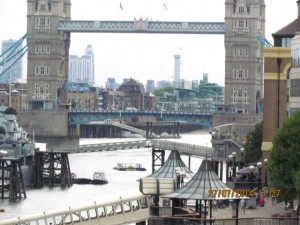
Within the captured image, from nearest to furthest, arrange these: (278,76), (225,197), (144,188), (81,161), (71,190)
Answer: (225,197)
(144,188)
(278,76)
(71,190)
(81,161)

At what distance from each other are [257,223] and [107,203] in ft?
15.7

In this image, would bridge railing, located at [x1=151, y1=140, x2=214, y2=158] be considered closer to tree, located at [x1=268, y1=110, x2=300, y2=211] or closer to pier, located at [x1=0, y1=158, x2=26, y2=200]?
pier, located at [x1=0, y1=158, x2=26, y2=200]

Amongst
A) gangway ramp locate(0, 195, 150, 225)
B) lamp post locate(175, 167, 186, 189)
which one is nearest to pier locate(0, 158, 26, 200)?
lamp post locate(175, 167, 186, 189)

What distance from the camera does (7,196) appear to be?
317 feet

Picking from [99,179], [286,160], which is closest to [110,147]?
[99,179]

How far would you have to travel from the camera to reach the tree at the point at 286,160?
180ft

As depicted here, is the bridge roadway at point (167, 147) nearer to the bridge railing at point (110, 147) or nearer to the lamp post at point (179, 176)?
the bridge railing at point (110, 147)

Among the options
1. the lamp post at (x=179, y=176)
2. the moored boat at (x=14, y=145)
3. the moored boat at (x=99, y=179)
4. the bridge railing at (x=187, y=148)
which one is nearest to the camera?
the lamp post at (x=179, y=176)

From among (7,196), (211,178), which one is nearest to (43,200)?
(7,196)

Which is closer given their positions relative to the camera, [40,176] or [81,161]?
[40,176]

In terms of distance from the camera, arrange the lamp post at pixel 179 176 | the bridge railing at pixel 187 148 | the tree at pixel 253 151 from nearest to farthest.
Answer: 1. the lamp post at pixel 179 176
2. the tree at pixel 253 151
3. the bridge railing at pixel 187 148

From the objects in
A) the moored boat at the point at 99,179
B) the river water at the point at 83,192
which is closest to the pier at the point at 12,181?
the river water at the point at 83,192

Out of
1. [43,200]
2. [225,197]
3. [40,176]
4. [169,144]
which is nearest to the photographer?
[225,197]

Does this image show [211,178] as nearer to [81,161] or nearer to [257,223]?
[257,223]
